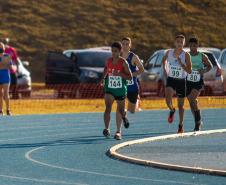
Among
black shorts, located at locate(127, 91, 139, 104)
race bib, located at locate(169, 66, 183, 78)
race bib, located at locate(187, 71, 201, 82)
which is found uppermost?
race bib, located at locate(169, 66, 183, 78)

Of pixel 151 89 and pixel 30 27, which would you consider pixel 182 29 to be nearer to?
pixel 30 27

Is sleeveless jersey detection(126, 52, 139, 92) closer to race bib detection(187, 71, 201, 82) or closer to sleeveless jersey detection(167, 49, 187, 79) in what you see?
sleeveless jersey detection(167, 49, 187, 79)

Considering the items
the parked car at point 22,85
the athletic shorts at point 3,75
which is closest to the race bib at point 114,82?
the athletic shorts at point 3,75

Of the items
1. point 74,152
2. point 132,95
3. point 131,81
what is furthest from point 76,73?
point 74,152

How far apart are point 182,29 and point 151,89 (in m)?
40.3

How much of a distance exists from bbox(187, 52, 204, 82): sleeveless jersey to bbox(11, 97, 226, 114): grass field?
7.74 m

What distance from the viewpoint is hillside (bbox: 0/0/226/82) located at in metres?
69.6

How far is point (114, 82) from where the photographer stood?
18.1 m

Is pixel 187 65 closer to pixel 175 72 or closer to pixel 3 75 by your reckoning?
pixel 175 72

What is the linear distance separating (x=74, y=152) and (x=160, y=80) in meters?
18.5

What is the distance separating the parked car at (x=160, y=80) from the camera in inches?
1312

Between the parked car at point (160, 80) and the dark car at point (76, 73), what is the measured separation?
147 centimetres

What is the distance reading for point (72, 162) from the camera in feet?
46.1

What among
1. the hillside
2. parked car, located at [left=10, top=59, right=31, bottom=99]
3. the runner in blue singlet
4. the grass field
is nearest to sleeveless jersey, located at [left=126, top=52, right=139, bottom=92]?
the runner in blue singlet
